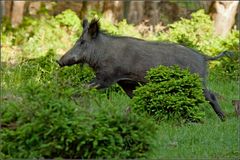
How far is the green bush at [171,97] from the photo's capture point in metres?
10.8

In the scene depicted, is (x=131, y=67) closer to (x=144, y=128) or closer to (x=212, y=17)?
(x=144, y=128)

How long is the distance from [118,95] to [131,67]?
1.74m

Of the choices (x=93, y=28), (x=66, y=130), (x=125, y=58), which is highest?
(x=93, y=28)

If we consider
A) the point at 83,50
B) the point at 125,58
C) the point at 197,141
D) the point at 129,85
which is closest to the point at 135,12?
the point at 83,50

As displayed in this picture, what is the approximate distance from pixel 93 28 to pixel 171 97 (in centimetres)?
201

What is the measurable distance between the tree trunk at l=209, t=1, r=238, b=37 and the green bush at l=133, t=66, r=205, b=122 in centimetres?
1337

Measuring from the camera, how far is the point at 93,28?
1195 centimetres

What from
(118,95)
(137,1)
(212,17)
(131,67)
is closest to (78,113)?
(131,67)

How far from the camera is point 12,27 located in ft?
83.0

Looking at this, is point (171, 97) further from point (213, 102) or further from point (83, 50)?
point (83, 50)

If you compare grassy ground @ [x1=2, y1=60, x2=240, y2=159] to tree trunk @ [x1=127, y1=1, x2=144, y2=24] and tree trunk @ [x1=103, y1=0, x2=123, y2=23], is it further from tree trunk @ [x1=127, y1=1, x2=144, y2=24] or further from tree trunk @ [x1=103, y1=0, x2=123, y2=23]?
tree trunk @ [x1=127, y1=1, x2=144, y2=24]

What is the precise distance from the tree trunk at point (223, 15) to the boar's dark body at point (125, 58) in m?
12.1

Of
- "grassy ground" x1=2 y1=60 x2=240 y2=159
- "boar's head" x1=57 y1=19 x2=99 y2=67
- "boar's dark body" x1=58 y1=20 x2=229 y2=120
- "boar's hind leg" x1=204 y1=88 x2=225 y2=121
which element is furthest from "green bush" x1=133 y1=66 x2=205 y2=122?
"boar's head" x1=57 y1=19 x2=99 y2=67

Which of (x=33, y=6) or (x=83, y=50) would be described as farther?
(x=33, y=6)
